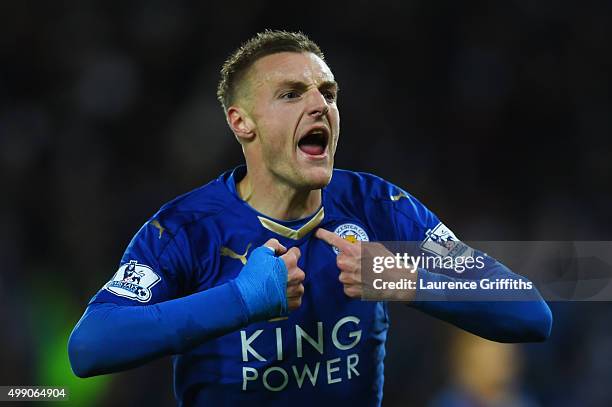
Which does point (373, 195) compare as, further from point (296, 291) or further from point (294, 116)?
point (296, 291)

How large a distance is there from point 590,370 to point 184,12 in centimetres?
414

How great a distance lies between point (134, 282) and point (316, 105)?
2.75ft

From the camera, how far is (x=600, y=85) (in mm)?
6941

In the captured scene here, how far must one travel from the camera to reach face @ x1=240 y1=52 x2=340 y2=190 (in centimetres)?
288

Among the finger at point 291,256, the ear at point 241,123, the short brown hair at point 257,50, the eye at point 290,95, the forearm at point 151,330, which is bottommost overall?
the forearm at point 151,330

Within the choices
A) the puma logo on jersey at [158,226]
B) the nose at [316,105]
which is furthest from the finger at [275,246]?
the nose at [316,105]

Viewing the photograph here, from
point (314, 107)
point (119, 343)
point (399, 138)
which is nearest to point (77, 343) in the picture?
point (119, 343)

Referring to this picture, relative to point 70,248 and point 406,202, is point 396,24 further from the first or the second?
point 406,202

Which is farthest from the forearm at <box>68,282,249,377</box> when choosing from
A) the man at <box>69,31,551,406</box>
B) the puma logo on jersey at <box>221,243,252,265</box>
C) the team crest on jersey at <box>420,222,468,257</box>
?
the team crest on jersey at <box>420,222,468,257</box>

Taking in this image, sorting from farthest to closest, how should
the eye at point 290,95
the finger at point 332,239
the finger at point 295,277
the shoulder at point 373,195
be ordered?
the shoulder at point 373,195, the eye at point 290,95, the finger at point 332,239, the finger at point 295,277

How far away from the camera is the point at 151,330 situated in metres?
2.51

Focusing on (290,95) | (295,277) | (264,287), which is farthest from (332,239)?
(290,95)

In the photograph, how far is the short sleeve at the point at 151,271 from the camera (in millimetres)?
2674

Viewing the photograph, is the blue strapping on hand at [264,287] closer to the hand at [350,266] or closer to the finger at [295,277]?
the finger at [295,277]
